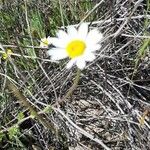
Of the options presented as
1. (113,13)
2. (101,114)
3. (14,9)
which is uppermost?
(14,9)

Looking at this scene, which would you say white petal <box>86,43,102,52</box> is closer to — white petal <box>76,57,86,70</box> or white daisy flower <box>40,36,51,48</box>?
white petal <box>76,57,86,70</box>

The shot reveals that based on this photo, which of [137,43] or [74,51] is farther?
[137,43]

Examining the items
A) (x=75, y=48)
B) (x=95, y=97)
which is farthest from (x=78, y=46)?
(x=95, y=97)

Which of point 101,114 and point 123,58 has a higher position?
point 123,58

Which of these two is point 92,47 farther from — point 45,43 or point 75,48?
point 45,43

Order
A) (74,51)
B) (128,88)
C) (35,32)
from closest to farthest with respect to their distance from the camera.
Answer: (74,51), (128,88), (35,32)

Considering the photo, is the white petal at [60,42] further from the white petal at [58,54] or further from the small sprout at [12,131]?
the small sprout at [12,131]

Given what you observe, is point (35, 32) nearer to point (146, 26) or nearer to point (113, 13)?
point (113, 13)

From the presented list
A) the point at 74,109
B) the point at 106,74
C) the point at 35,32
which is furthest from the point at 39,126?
the point at 35,32

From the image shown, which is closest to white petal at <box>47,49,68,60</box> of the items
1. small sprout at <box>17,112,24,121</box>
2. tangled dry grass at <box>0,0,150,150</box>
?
tangled dry grass at <box>0,0,150,150</box>
